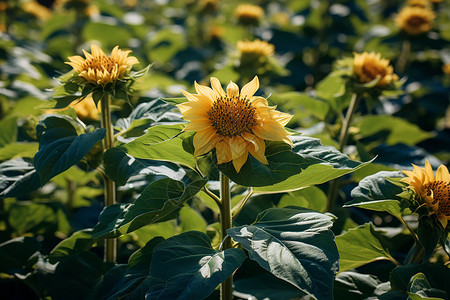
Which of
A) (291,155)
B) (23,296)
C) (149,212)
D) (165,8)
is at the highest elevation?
(165,8)

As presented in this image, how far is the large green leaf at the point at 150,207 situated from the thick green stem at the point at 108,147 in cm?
26

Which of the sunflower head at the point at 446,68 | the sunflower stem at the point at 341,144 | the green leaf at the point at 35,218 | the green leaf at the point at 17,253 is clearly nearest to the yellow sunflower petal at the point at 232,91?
the sunflower stem at the point at 341,144

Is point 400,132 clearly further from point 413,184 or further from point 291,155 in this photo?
point 291,155

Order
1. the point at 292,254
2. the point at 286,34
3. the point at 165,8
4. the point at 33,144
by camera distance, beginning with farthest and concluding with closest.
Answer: the point at 165,8
the point at 286,34
the point at 33,144
the point at 292,254

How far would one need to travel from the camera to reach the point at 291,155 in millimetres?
1064

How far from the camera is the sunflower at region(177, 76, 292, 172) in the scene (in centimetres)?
104

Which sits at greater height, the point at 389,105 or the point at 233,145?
the point at 389,105

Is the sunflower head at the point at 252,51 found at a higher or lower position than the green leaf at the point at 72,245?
higher

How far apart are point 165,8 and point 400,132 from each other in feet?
12.9

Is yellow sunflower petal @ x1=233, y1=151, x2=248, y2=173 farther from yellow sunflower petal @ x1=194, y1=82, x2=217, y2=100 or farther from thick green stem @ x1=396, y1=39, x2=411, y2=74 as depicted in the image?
thick green stem @ x1=396, y1=39, x2=411, y2=74

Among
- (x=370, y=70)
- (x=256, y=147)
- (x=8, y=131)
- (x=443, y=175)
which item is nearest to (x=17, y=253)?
(x=8, y=131)

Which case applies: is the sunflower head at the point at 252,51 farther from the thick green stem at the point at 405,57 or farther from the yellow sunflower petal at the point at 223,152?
the yellow sunflower petal at the point at 223,152

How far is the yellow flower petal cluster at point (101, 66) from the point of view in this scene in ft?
4.10

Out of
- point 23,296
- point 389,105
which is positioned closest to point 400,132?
point 389,105
